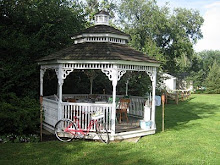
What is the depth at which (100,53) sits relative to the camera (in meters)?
8.99

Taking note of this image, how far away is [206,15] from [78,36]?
125 ft

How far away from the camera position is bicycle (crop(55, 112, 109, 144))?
8.41m

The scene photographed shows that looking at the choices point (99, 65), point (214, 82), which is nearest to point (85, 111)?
point (99, 65)

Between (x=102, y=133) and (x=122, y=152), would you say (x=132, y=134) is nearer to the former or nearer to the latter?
(x=102, y=133)

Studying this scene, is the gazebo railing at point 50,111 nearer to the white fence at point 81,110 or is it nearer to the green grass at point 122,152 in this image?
the white fence at point 81,110

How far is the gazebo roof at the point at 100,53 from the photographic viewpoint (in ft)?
28.5

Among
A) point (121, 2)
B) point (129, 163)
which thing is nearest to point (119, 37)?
point (129, 163)

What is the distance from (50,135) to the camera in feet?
30.9

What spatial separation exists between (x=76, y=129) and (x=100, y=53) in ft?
10.0

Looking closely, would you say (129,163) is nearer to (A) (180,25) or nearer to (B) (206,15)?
(A) (180,25)

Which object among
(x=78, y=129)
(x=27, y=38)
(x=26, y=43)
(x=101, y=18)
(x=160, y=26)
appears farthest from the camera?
(x=160, y=26)

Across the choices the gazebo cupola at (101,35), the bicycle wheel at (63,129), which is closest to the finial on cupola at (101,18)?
the gazebo cupola at (101,35)

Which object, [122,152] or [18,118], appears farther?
[18,118]

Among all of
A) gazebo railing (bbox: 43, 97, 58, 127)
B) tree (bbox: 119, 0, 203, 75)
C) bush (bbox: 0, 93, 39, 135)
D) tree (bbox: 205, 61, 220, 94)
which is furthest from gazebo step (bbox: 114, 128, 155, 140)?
tree (bbox: 205, 61, 220, 94)
